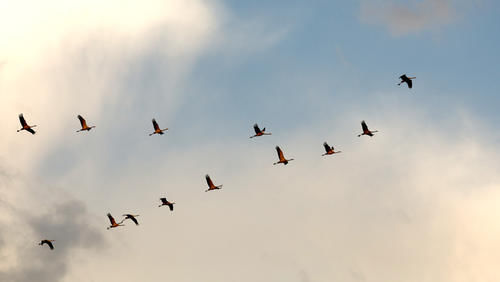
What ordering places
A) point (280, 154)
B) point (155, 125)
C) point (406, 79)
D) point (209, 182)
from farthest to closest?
point (155, 125) → point (209, 182) → point (280, 154) → point (406, 79)

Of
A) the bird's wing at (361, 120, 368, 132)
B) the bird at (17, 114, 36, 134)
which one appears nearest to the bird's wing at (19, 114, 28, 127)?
the bird at (17, 114, 36, 134)

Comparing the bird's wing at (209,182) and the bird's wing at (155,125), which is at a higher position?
the bird's wing at (155,125)

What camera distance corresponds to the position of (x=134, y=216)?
191 meters

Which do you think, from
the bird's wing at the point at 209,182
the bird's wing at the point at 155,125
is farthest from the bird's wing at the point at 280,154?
the bird's wing at the point at 155,125

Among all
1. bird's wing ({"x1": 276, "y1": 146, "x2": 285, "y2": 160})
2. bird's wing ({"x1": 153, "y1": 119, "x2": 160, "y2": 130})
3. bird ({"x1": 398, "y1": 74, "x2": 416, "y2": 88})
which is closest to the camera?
bird ({"x1": 398, "y1": 74, "x2": 416, "y2": 88})

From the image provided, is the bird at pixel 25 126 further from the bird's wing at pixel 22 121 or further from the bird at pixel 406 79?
the bird at pixel 406 79

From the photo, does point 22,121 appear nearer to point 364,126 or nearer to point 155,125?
point 155,125

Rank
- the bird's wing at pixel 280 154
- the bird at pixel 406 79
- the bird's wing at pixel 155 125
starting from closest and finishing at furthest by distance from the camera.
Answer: the bird at pixel 406 79, the bird's wing at pixel 280 154, the bird's wing at pixel 155 125

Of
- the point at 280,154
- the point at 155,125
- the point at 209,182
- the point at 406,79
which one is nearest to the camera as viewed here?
the point at 406,79

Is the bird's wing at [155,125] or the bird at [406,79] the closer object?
the bird at [406,79]

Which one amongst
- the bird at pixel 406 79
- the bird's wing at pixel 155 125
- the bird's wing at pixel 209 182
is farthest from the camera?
the bird's wing at pixel 155 125

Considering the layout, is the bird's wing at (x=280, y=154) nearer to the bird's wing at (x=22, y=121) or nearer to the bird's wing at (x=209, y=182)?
the bird's wing at (x=209, y=182)

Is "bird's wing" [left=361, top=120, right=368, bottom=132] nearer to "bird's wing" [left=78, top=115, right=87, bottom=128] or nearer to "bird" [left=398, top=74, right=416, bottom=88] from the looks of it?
"bird" [left=398, top=74, right=416, bottom=88]

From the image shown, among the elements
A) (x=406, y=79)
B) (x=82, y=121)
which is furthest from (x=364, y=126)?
(x=82, y=121)
